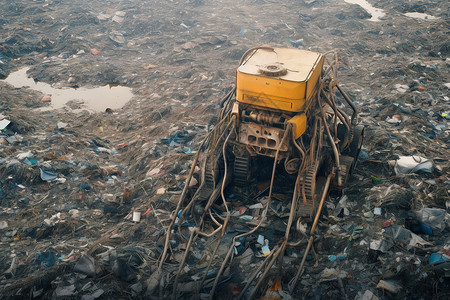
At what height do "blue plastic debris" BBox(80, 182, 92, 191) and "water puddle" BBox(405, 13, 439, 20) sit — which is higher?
"blue plastic debris" BBox(80, 182, 92, 191)

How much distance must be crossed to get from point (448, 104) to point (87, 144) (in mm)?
8308

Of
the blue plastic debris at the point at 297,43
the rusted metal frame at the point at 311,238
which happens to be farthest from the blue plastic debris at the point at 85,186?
the blue plastic debris at the point at 297,43

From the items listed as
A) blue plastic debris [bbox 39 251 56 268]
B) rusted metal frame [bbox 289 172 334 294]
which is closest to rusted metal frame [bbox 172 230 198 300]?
rusted metal frame [bbox 289 172 334 294]

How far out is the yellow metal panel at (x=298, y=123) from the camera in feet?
16.5

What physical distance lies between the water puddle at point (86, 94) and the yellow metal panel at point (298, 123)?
6741 millimetres

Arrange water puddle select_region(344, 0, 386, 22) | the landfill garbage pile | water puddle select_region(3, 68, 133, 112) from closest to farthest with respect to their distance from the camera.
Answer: the landfill garbage pile < water puddle select_region(3, 68, 133, 112) < water puddle select_region(344, 0, 386, 22)

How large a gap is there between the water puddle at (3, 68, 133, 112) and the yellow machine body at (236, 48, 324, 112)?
6276 mm

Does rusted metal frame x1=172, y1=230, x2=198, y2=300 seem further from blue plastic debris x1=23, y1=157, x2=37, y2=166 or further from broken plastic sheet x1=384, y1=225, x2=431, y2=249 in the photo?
blue plastic debris x1=23, y1=157, x2=37, y2=166

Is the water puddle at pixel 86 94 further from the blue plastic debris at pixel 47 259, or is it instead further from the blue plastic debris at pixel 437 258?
the blue plastic debris at pixel 437 258

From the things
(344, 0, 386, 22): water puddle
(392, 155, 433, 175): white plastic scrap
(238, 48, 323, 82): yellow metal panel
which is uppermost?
(238, 48, 323, 82): yellow metal panel

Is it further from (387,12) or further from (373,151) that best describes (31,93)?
(387,12)

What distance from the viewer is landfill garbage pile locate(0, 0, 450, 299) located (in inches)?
176

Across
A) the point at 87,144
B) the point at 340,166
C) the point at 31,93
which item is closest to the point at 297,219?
the point at 340,166

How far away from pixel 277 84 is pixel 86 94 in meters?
7.87
